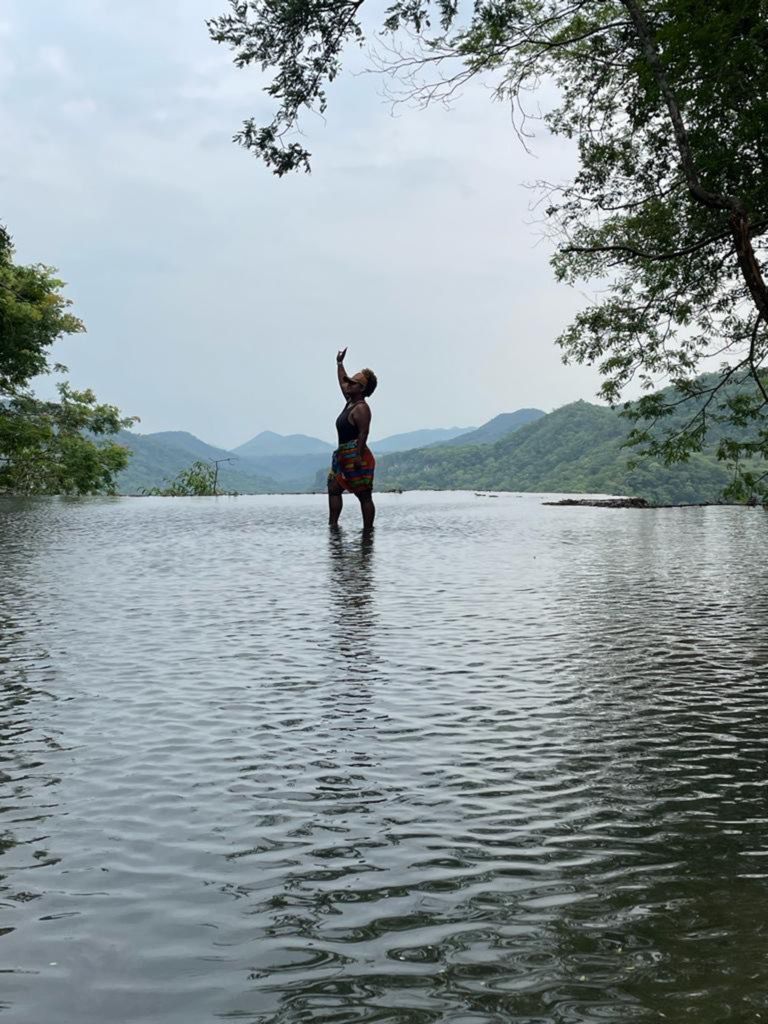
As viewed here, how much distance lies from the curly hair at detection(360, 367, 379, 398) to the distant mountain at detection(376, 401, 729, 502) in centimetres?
5955

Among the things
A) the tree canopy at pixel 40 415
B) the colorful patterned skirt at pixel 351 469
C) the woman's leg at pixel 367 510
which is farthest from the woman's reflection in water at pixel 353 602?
the tree canopy at pixel 40 415

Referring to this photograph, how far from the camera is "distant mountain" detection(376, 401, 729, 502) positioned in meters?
81.0

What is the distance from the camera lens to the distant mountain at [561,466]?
81.0 m

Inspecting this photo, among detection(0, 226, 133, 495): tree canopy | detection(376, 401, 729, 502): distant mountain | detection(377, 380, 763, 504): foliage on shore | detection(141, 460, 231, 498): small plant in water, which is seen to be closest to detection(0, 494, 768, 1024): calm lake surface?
detection(0, 226, 133, 495): tree canopy

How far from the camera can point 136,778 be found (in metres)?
4.12

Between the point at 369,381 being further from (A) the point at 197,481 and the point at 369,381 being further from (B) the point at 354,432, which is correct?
(A) the point at 197,481

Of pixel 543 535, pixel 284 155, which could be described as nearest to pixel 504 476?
pixel 543 535

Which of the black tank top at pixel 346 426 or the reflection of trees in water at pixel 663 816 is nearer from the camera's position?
the reflection of trees in water at pixel 663 816

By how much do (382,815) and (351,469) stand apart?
13894 millimetres

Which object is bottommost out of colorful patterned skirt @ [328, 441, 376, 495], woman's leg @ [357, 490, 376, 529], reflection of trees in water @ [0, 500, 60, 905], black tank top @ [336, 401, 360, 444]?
reflection of trees in water @ [0, 500, 60, 905]

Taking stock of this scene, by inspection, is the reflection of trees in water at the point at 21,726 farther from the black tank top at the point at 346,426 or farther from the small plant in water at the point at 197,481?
the small plant in water at the point at 197,481

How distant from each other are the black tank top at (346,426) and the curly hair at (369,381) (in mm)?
428

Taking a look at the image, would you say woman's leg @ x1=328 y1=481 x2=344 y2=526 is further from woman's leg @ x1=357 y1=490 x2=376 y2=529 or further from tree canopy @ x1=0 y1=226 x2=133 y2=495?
tree canopy @ x1=0 y1=226 x2=133 y2=495

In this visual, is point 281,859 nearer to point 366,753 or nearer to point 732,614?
point 366,753
